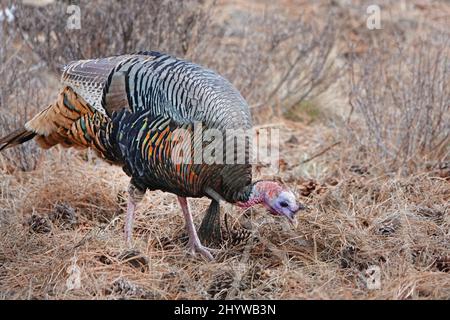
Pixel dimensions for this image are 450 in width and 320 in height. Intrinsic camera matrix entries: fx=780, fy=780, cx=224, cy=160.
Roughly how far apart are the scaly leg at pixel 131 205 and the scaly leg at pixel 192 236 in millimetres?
275

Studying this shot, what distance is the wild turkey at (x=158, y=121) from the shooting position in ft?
13.8

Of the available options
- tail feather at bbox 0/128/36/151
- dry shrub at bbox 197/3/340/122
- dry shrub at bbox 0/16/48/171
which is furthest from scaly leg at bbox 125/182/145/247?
dry shrub at bbox 197/3/340/122

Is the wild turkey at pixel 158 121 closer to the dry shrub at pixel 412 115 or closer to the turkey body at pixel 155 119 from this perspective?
the turkey body at pixel 155 119

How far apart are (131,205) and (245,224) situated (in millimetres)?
742

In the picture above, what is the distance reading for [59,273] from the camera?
4207 mm

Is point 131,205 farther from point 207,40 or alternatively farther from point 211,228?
point 207,40

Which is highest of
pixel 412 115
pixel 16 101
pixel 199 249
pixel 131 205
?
pixel 16 101

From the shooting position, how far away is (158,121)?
4.25 meters

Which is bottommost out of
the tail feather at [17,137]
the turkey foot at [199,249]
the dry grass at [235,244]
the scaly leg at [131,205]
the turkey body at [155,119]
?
the turkey foot at [199,249]

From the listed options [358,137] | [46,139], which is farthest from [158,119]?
[358,137]

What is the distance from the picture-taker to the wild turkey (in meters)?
4.20

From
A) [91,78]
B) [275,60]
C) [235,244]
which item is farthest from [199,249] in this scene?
[275,60]

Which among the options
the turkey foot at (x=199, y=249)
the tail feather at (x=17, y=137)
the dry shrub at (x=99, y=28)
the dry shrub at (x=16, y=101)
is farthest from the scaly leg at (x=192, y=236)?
the dry shrub at (x=99, y=28)
